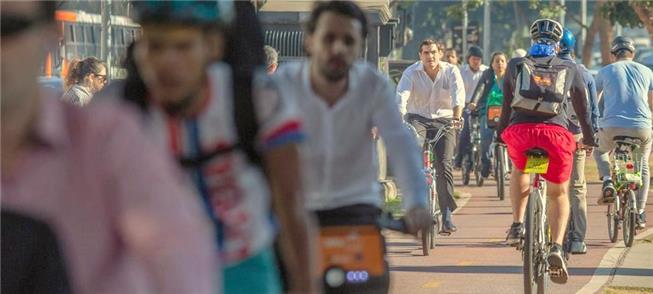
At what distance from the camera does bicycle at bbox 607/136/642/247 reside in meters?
14.6

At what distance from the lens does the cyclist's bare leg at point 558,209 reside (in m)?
10.5

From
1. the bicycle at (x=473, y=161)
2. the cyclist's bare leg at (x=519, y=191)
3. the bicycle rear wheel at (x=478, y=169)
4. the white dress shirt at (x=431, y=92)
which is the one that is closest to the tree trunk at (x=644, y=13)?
the bicycle at (x=473, y=161)

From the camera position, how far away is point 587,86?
11633 millimetres

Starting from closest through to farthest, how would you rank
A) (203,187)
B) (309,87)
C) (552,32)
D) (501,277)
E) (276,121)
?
(203,187)
(276,121)
(309,87)
(552,32)
(501,277)

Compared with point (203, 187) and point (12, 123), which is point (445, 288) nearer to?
point (203, 187)

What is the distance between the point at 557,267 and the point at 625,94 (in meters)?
5.14

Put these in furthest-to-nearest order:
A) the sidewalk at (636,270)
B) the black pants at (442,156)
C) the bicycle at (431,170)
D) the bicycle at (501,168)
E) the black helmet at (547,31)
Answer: the bicycle at (501,168)
the black pants at (442,156)
the bicycle at (431,170)
the sidewalk at (636,270)
the black helmet at (547,31)

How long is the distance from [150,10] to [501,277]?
331 inches

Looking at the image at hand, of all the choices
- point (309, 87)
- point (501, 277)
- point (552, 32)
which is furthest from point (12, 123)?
point (501, 277)

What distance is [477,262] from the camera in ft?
41.7

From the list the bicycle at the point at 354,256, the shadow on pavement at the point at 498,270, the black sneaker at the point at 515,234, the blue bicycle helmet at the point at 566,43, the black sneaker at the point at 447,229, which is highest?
the blue bicycle helmet at the point at 566,43

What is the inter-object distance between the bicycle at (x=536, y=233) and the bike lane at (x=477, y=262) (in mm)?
553

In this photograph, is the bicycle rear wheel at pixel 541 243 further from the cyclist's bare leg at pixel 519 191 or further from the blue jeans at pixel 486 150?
the blue jeans at pixel 486 150

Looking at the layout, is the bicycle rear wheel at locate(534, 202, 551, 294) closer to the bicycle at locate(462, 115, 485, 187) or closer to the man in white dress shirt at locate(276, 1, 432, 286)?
the man in white dress shirt at locate(276, 1, 432, 286)
